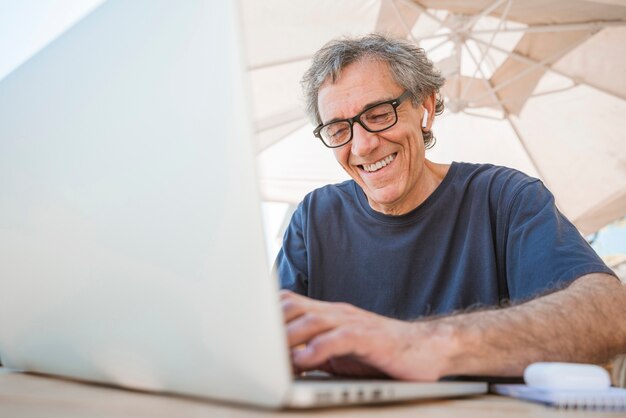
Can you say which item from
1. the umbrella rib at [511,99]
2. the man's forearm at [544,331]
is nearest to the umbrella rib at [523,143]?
the umbrella rib at [511,99]

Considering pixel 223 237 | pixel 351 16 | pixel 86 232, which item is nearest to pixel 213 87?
pixel 223 237

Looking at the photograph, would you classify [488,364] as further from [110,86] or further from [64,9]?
[64,9]

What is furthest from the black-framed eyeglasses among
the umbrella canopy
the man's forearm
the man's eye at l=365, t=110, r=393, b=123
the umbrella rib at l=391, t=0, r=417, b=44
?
the umbrella rib at l=391, t=0, r=417, b=44

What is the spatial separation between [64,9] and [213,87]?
9.88ft

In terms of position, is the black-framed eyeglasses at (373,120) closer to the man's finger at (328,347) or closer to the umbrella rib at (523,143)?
the man's finger at (328,347)

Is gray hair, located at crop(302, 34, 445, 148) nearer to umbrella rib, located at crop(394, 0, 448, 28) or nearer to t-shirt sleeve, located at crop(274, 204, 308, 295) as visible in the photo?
t-shirt sleeve, located at crop(274, 204, 308, 295)

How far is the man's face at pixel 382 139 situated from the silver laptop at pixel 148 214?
0.95 m

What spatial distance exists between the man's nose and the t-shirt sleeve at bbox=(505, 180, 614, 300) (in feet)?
1.43

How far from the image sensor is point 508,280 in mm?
1363

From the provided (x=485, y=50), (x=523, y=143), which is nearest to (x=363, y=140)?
(x=485, y=50)

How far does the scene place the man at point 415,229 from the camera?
3.46ft

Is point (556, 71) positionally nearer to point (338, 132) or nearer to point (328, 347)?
point (338, 132)

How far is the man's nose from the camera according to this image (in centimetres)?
163

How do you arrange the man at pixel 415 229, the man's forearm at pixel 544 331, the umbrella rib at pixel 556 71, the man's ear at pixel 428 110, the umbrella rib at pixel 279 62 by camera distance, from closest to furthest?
the man's forearm at pixel 544 331, the man at pixel 415 229, the man's ear at pixel 428 110, the umbrella rib at pixel 279 62, the umbrella rib at pixel 556 71
